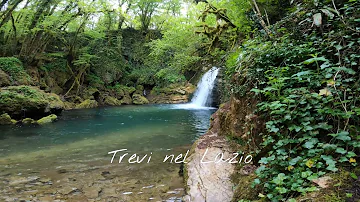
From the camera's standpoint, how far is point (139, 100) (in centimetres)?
2162

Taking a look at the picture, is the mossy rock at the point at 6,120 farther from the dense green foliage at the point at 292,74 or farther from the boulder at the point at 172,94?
the boulder at the point at 172,94

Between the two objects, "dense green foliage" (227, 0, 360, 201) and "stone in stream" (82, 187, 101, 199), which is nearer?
"dense green foliage" (227, 0, 360, 201)

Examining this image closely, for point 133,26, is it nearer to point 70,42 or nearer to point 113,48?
point 113,48

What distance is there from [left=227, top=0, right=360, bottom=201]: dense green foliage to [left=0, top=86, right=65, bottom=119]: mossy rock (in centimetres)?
1073

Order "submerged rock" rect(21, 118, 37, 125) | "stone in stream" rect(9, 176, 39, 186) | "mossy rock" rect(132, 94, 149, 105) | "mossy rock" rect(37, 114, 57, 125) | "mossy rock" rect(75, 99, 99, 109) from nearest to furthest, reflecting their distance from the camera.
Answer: "stone in stream" rect(9, 176, 39, 186), "submerged rock" rect(21, 118, 37, 125), "mossy rock" rect(37, 114, 57, 125), "mossy rock" rect(75, 99, 99, 109), "mossy rock" rect(132, 94, 149, 105)

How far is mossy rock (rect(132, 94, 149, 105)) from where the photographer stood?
70.2ft

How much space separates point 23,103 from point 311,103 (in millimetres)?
11691

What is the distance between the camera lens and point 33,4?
1472 cm

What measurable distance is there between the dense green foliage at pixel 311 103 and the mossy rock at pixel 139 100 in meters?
18.3

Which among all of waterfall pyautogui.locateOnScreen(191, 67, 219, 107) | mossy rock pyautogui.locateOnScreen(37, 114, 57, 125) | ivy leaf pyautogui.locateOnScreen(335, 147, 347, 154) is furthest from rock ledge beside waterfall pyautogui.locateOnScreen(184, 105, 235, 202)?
waterfall pyautogui.locateOnScreen(191, 67, 219, 107)

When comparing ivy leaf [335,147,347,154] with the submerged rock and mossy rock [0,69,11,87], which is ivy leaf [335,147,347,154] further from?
mossy rock [0,69,11,87]

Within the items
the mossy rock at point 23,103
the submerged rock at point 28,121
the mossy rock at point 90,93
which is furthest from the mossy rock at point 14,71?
the mossy rock at point 90,93

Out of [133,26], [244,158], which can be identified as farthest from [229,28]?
[133,26]

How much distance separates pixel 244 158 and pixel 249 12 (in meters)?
4.00
